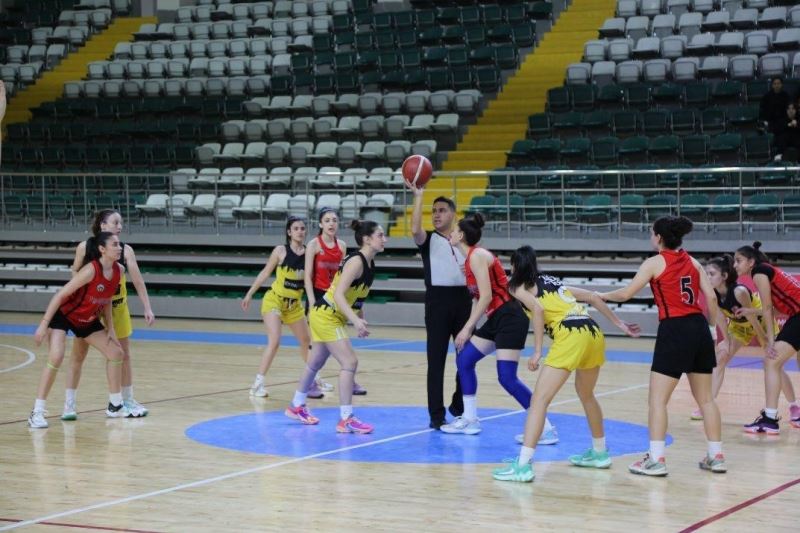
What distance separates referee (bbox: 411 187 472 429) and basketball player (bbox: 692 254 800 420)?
203 centimetres

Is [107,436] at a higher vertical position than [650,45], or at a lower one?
lower

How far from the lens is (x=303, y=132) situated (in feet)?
79.3

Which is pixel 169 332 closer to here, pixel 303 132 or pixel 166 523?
pixel 303 132

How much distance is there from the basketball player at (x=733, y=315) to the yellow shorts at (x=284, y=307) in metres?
4.06

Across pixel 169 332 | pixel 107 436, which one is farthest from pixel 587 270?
pixel 107 436

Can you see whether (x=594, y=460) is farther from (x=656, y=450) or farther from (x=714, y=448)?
(x=714, y=448)

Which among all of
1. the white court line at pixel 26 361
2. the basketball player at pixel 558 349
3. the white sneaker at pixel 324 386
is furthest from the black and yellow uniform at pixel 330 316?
the white court line at pixel 26 361

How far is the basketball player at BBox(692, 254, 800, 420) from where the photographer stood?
31.0 ft

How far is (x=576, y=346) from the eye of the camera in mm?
7477

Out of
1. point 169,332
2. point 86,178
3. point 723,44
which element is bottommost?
point 169,332

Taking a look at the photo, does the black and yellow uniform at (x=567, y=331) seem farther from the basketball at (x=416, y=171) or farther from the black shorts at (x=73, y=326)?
the black shorts at (x=73, y=326)

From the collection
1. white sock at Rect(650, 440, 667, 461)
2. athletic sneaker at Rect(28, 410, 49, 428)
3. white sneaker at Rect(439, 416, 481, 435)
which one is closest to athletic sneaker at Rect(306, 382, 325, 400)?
white sneaker at Rect(439, 416, 481, 435)

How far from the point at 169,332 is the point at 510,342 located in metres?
10.8

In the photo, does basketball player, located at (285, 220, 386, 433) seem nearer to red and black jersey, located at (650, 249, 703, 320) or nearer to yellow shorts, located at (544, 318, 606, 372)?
yellow shorts, located at (544, 318, 606, 372)
